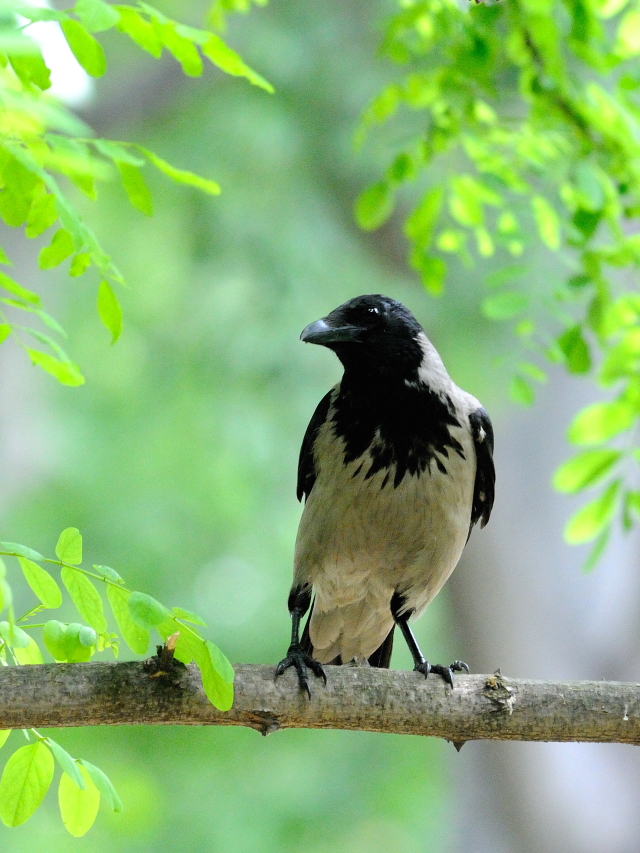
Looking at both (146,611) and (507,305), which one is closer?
(146,611)

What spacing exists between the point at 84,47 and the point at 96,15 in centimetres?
12

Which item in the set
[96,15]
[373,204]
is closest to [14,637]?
[96,15]

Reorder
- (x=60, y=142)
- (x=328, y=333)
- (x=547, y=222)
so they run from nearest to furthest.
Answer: (x=60, y=142), (x=547, y=222), (x=328, y=333)

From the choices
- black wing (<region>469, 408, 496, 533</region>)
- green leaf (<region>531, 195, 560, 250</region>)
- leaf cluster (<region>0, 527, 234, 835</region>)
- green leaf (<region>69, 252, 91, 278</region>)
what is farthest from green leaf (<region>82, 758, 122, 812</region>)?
green leaf (<region>531, 195, 560, 250</region>)

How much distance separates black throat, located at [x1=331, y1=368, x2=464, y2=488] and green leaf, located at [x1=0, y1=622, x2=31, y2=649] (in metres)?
2.00

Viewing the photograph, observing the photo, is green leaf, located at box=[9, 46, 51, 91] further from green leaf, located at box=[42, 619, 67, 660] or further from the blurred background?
the blurred background

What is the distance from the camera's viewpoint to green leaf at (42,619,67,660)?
211 centimetres

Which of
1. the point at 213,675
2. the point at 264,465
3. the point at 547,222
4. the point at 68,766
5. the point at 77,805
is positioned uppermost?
the point at 547,222

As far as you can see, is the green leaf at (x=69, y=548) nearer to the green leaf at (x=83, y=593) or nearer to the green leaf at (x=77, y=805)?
the green leaf at (x=83, y=593)

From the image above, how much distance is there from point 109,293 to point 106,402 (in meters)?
7.39

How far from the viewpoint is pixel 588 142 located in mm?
3809

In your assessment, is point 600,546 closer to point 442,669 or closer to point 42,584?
point 442,669

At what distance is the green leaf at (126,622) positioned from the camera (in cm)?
202

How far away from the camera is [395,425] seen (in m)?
3.89
